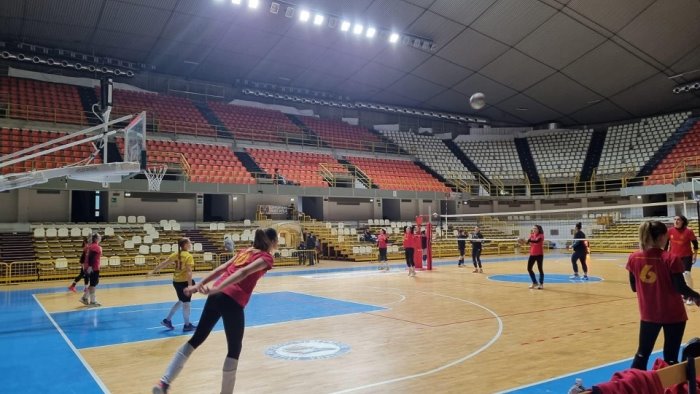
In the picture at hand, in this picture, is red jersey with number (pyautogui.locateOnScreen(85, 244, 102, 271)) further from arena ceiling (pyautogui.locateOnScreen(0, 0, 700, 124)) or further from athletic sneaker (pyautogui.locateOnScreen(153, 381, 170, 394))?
arena ceiling (pyautogui.locateOnScreen(0, 0, 700, 124))

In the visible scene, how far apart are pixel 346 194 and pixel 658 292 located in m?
24.0

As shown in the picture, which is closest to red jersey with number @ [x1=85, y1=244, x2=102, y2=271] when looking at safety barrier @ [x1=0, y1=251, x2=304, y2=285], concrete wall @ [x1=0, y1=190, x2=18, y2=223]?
safety barrier @ [x1=0, y1=251, x2=304, y2=285]

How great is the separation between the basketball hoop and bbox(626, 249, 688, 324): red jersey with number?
20145mm

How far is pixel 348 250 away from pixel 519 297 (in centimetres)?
1517

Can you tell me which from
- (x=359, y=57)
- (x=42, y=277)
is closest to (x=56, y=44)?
(x=42, y=277)

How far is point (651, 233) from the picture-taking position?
4340 mm

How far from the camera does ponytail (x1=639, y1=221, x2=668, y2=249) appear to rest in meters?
4.32

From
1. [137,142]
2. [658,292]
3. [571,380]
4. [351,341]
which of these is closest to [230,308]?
[351,341]

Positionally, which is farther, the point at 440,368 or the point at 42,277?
the point at 42,277

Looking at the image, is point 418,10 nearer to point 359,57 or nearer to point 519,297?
point 359,57

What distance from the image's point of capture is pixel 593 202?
111 ft

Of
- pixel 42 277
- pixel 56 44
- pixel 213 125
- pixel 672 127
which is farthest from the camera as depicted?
pixel 672 127

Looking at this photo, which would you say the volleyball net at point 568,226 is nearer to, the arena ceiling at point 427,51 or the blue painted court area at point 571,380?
the arena ceiling at point 427,51

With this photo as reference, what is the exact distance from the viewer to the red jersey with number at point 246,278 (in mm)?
4336
